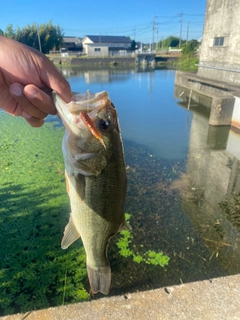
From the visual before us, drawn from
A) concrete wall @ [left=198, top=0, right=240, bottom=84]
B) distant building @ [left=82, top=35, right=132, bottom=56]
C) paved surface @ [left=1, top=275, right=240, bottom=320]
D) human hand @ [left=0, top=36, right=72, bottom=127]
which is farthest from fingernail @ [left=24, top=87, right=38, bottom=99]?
distant building @ [left=82, top=35, right=132, bottom=56]

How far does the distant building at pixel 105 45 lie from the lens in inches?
2307

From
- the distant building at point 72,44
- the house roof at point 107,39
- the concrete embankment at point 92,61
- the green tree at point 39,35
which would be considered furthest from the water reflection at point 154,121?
the distant building at point 72,44

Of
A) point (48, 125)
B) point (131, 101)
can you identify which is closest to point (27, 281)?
point (48, 125)

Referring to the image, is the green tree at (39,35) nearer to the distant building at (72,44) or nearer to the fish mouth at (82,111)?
the distant building at (72,44)

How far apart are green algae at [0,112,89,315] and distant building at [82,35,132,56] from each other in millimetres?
56731

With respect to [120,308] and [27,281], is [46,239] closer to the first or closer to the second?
[27,281]

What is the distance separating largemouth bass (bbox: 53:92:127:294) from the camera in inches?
54.7

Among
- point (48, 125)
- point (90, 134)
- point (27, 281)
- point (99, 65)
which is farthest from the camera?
point (99, 65)

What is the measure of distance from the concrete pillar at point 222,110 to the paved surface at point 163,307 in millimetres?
8302

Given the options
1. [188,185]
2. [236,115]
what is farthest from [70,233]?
[236,115]

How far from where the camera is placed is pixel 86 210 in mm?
Answer: 1553

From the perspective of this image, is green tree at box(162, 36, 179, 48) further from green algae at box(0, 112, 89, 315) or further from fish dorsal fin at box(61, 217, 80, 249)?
fish dorsal fin at box(61, 217, 80, 249)

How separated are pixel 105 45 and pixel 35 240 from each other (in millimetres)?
62490

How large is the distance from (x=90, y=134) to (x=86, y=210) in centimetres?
47
